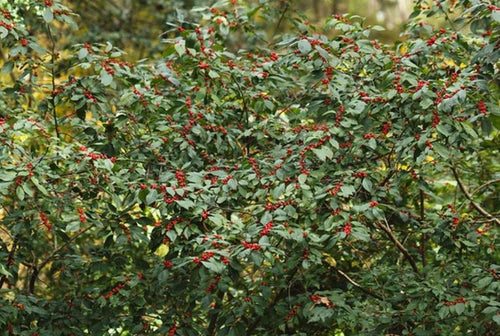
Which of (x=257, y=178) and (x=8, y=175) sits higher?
(x=8, y=175)

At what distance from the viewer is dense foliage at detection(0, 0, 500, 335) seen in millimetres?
2559

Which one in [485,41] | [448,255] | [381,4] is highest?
[485,41]

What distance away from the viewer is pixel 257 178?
104 inches

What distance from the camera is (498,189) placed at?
375 cm

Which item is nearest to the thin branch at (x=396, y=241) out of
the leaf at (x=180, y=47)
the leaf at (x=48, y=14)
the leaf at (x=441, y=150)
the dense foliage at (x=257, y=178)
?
the dense foliage at (x=257, y=178)

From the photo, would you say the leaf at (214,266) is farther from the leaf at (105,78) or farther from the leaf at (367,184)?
the leaf at (105,78)

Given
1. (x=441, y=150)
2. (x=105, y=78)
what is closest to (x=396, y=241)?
(x=441, y=150)

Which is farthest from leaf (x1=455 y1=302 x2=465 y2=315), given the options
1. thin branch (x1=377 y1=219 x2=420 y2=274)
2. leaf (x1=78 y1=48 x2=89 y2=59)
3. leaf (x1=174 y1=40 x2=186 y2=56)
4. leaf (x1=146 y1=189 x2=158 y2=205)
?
leaf (x1=78 y1=48 x2=89 y2=59)

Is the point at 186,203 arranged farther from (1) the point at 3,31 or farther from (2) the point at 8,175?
(1) the point at 3,31

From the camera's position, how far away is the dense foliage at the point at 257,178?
2.56m

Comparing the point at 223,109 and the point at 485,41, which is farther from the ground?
the point at 485,41

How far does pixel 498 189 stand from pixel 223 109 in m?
1.67

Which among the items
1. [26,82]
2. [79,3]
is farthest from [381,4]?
[26,82]

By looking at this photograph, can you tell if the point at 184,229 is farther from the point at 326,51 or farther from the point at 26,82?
the point at 26,82
